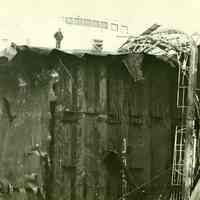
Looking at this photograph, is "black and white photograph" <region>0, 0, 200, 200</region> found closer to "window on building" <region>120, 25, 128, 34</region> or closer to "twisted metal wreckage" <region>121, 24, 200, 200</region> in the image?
"twisted metal wreckage" <region>121, 24, 200, 200</region>

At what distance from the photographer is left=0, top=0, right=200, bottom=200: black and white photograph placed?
12.4 meters

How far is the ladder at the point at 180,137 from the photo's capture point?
44.6ft

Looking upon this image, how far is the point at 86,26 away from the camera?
782 inches

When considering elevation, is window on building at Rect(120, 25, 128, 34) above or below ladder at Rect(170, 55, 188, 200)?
above

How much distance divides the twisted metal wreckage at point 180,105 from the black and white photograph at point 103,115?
0.09 ft

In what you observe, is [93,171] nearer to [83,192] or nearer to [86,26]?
[83,192]

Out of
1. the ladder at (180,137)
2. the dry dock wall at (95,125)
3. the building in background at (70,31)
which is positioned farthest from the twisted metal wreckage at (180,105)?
the building in background at (70,31)

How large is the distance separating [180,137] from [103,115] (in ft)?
8.50

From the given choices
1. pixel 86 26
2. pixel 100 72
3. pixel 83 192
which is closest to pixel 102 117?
pixel 100 72

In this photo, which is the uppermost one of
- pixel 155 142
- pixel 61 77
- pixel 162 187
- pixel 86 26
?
pixel 86 26

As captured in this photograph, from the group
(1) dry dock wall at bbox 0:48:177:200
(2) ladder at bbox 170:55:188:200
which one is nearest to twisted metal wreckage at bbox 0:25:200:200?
(2) ladder at bbox 170:55:188:200

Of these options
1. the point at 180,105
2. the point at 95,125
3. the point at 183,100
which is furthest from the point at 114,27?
the point at 95,125

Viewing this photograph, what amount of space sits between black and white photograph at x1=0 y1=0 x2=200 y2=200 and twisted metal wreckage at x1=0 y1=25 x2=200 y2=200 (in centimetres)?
3

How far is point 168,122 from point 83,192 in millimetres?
3431
